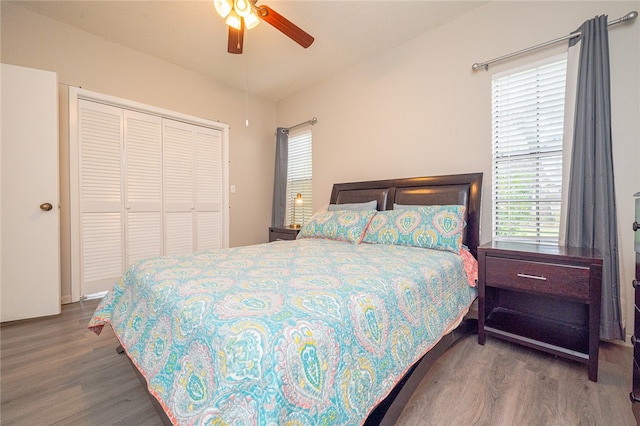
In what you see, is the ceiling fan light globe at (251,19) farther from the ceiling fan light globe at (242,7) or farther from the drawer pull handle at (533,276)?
the drawer pull handle at (533,276)

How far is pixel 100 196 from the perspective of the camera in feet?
9.52

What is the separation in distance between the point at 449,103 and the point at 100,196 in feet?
12.2

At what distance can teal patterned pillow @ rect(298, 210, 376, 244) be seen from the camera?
239cm

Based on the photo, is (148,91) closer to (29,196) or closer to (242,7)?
(29,196)

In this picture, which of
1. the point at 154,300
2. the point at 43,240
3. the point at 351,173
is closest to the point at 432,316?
the point at 154,300

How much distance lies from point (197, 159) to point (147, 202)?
837 mm

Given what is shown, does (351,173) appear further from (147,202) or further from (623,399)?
(623,399)

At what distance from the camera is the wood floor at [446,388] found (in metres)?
1.22

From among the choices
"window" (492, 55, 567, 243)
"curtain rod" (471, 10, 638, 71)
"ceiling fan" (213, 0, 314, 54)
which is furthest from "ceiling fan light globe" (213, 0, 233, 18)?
"window" (492, 55, 567, 243)

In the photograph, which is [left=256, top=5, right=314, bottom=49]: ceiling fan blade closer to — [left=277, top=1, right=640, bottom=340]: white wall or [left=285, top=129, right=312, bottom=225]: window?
[left=277, top=1, right=640, bottom=340]: white wall

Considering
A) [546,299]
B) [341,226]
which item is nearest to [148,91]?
[341,226]

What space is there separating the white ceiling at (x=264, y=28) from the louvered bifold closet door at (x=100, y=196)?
820 millimetres

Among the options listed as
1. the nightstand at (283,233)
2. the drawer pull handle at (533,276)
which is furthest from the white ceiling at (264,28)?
the drawer pull handle at (533,276)

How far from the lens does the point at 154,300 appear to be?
1.12 metres
